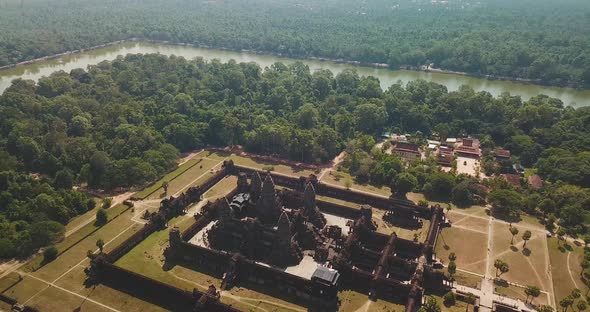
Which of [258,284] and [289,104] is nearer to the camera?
[258,284]

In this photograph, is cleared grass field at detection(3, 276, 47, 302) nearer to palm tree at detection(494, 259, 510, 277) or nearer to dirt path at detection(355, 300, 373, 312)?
dirt path at detection(355, 300, 373, 312)

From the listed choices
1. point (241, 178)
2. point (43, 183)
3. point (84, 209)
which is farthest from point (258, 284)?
point (43, 183)

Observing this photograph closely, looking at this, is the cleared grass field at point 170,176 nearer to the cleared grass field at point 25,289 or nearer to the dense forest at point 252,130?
the dense forest at point 252,130

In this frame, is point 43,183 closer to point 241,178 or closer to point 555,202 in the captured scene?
point 241,178

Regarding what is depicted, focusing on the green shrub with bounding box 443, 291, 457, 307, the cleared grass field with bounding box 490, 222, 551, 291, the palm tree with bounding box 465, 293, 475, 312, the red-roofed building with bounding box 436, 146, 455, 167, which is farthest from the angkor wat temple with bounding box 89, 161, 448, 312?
the red-roofed building with bounding box 436, 146, 455, 167

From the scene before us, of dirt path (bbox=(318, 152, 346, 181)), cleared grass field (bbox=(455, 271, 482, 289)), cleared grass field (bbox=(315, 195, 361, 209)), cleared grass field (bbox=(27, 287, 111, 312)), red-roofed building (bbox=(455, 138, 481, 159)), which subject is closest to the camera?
cleared grass field (bbox=(27, 287, 111, 312))
